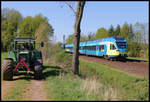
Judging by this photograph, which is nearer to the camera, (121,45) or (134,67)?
(134,67)

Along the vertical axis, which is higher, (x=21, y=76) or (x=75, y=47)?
(x=75, y=47)

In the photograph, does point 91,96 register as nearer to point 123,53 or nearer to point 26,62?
point 26,62

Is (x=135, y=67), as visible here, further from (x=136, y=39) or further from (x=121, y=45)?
(x=136, y=39)

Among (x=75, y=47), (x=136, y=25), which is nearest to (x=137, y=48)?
(x=136, y=25)

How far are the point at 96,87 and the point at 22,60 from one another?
17.6ft

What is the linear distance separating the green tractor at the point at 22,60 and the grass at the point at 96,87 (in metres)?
0.99

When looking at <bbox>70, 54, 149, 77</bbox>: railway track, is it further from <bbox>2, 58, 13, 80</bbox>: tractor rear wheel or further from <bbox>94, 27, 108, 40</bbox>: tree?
<bbox>94, 27, 108, 40</bbox>: tree

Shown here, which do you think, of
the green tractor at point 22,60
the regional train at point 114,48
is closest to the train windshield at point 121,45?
the regional train at point 114,48

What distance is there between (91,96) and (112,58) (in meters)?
23.4

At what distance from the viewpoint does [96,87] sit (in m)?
8.98

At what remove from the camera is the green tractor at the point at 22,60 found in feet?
39.8

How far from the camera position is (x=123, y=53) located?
28781 mm

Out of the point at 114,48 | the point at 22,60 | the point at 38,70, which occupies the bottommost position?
the point at 38,70

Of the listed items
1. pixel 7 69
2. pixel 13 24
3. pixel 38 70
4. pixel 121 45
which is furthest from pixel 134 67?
pixel 13 24
